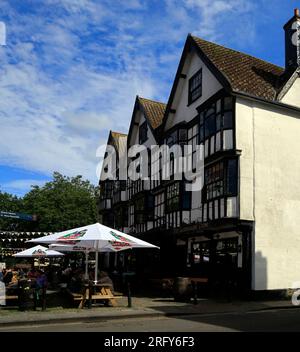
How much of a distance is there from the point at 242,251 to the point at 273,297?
7.42 feet

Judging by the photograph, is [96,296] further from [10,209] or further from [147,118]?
[10,209]

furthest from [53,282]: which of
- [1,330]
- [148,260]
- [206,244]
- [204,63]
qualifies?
[1,330]

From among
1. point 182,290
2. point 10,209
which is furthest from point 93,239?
point 10,209

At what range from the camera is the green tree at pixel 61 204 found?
5412 centimetres

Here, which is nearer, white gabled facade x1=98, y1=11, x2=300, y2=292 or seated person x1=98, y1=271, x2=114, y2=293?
seated person x1=98, y1=271, x2=114, y2=293

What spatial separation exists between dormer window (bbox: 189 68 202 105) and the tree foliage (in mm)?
31510

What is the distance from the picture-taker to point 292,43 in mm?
23953

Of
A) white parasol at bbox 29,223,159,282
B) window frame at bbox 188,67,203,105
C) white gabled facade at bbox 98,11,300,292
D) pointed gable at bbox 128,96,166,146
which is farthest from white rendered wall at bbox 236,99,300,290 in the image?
pointed gable at bbox 128,96,166,146

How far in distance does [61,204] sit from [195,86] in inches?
1311

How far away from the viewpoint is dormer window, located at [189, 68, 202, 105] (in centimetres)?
2509

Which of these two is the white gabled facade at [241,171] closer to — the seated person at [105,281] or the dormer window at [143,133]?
the seated person at [105,281]

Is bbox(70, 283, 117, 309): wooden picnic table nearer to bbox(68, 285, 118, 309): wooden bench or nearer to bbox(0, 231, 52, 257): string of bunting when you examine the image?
bbox(68, 285, 118, 309): wooden bench

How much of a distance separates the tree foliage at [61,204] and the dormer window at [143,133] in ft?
73.8

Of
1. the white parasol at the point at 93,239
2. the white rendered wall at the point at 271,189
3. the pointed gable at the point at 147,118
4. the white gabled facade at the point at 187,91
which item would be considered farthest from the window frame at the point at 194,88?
the white parasol at the point at 93,239
